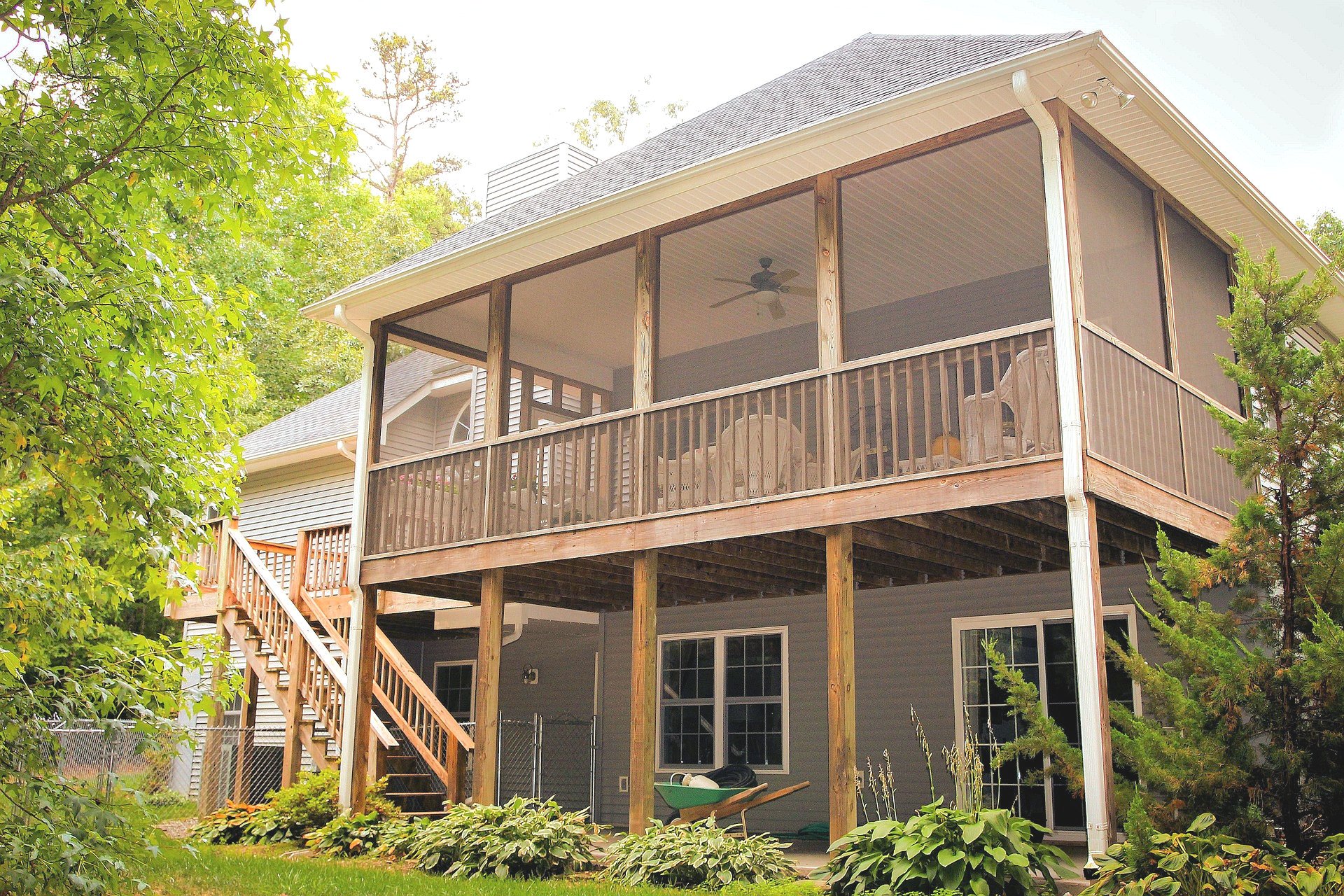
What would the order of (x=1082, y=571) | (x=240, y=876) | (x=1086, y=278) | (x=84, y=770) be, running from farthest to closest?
(x=84, y=770) → (x=1086, y=278) → (x=240, y=876) → (x=1082, y=571)

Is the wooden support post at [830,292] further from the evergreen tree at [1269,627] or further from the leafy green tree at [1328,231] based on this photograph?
the leafy green tree at [1328,231]

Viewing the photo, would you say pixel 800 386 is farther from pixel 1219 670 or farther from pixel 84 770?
pixel 84 770

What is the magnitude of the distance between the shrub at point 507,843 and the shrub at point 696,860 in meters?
0.64

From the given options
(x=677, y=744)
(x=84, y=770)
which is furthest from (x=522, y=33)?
(x=677, y=744)

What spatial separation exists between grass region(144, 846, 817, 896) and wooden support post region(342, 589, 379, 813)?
180 cm

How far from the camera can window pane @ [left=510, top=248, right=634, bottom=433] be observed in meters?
12.9

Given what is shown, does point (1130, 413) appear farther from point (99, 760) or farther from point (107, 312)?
point (99, 760)

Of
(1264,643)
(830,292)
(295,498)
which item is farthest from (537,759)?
(1264,643)

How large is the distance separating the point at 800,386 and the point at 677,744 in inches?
255

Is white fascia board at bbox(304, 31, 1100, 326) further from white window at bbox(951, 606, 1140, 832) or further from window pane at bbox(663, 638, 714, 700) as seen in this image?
window pane at bbox(663, 638, 714, 700)

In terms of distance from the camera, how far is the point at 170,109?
6.64m

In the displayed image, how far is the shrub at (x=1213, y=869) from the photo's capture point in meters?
6.29

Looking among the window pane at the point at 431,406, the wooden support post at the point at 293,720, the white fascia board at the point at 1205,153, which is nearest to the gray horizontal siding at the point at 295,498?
the window pane at the point at 431,406

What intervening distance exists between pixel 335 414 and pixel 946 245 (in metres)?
13.2
